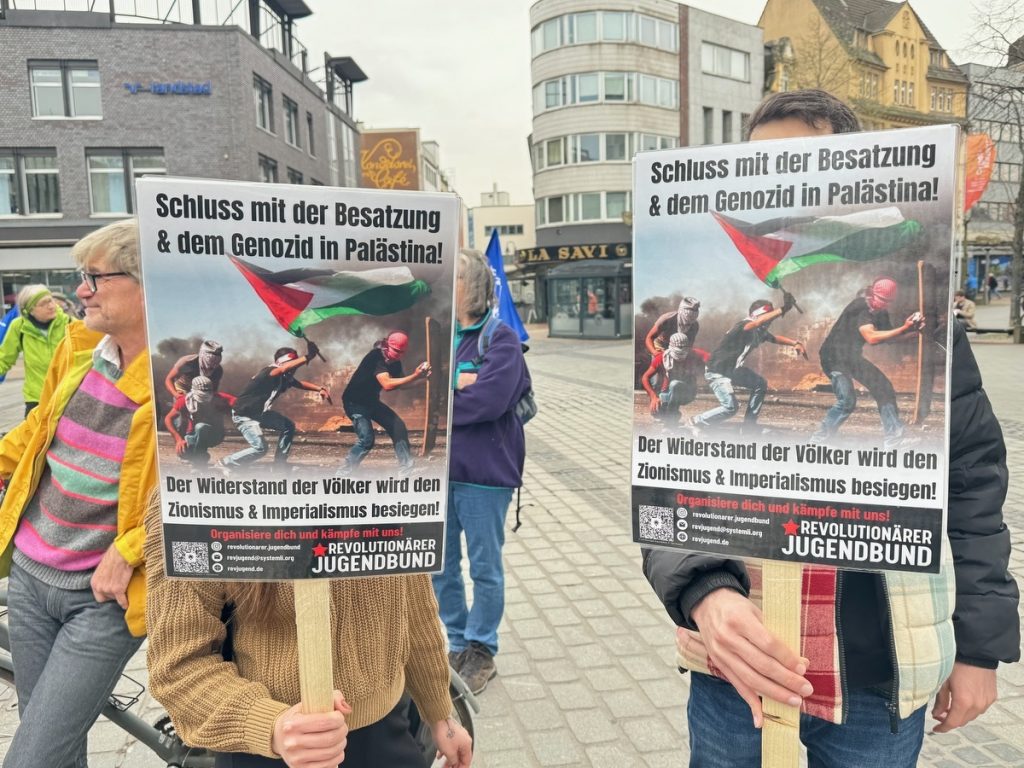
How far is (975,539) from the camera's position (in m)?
1.66

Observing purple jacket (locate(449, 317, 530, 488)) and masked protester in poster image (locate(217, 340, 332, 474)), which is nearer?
masked protester in poster image (locate(217, 340, 332, 474))

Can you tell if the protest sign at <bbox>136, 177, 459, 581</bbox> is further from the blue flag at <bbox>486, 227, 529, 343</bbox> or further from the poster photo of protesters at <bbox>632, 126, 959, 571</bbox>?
the blue flag at <bbox>486, 227, 529, 343</bbox>

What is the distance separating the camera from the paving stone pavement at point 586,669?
3.28 metres

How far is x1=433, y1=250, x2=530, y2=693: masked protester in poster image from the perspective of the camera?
3.57 metres

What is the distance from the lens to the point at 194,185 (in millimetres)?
1364

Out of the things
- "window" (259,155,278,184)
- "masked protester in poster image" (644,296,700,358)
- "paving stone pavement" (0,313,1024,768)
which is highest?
"window" (259,155,278,184)

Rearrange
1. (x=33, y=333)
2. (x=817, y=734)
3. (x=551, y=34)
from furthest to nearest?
(x=551, y=34)
(x=33, y=333)
(x=817, y=734)

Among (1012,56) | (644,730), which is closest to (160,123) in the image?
(1012,56)

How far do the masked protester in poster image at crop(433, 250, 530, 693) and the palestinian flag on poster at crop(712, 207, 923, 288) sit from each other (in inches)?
88.8

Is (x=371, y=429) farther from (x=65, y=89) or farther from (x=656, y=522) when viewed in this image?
(x=65, y=89)

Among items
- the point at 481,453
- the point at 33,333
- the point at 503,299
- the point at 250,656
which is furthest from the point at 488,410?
the point at 33,333

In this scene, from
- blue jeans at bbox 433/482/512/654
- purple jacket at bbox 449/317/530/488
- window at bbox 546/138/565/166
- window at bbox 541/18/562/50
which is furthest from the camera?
window at bbox 546/138/565/166

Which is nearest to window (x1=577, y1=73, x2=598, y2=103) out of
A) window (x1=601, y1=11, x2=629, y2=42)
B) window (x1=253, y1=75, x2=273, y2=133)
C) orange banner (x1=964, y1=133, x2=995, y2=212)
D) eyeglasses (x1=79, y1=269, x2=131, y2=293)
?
window (x1=601, y1=11, x2=629, y2=42)

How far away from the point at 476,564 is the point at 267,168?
3231 centimetres
